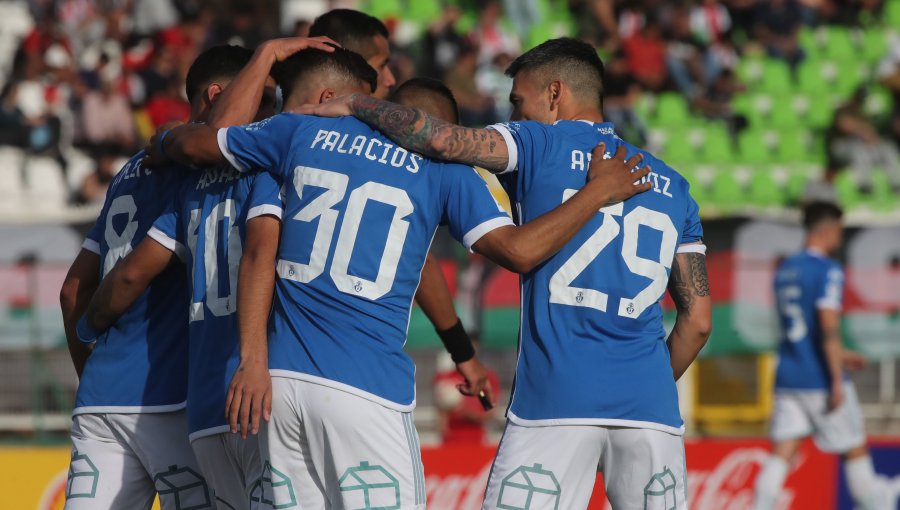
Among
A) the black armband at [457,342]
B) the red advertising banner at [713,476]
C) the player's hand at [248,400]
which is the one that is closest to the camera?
the player's hand at [248,400]

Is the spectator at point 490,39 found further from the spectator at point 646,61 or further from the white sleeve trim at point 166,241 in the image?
the white sleeve trim at point 166,241

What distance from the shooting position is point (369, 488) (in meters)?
4.04

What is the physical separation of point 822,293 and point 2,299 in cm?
668

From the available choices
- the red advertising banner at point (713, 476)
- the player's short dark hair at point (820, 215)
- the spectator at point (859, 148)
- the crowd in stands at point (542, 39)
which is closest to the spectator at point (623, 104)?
the crowd in stands at point (542, 39)

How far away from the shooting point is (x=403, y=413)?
420 centimetres

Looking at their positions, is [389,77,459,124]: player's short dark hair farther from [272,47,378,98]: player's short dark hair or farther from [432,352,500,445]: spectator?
[432,352,500,445]: spectator

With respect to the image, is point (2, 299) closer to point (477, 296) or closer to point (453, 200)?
point (477, 296)

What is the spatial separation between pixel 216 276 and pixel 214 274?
11 mm

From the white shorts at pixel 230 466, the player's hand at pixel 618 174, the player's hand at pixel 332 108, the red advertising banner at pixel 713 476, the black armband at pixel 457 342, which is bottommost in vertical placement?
the red advertising banner at pixel 713 476

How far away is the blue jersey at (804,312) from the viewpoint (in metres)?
9.55

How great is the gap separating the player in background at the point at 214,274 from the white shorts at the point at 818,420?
6.27 metres

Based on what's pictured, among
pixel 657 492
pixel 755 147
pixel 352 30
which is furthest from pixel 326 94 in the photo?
pixel 755 147

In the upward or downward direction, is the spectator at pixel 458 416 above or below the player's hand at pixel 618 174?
below

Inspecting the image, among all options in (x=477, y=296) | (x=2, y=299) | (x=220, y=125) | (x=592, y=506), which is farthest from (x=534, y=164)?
(x=2, y=299)
